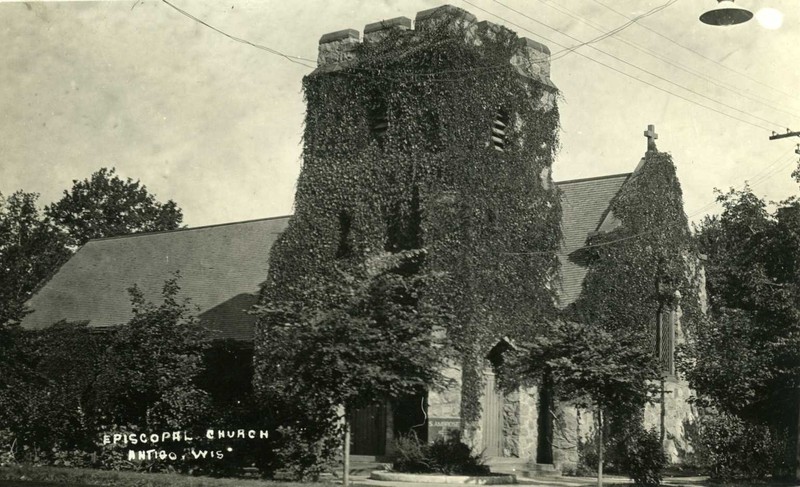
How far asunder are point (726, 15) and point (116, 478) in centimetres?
1546

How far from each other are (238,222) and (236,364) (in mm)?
9515

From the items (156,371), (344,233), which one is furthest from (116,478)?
(344,233)

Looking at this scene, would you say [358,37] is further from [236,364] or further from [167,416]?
[167,416]

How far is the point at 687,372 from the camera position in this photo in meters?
24.4

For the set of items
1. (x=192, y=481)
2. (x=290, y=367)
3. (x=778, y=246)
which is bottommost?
(x=192, y=481)

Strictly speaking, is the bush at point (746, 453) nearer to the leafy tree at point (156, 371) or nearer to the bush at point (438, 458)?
the bush at point (438, 458)

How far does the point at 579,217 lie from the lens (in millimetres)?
32219

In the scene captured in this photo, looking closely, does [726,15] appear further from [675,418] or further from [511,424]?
[675,418]

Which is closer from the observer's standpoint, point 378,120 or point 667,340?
point 378,120

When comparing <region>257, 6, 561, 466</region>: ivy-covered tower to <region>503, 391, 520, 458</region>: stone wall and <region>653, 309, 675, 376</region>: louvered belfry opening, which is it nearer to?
<region>503, 391, 520, 458</region>: stone wall

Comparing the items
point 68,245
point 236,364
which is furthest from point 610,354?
point 68,245

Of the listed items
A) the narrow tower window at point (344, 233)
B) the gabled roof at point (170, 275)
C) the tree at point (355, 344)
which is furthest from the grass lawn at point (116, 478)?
the gabled roof at point (170, 275)

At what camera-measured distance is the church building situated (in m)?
25.9

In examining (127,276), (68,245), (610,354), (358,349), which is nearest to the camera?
(358,349)
